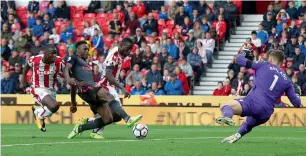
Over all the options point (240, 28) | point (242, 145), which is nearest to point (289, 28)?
point (240, 28)

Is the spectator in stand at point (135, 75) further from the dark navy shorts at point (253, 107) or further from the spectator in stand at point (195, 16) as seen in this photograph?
the dark navy shorts at point (253, 107)

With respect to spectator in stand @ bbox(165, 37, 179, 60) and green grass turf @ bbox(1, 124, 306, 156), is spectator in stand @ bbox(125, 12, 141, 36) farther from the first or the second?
green grass turf @ bbox(1, 124, 306, 156)

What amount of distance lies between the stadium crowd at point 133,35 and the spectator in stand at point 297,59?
325cm

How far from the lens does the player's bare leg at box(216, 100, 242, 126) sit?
13.5m

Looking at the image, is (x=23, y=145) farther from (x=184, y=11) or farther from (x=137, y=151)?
(x=184, y=11)

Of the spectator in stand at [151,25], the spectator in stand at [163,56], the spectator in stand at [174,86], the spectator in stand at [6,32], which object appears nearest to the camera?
the spectator in stand at [174,86]

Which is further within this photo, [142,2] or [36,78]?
[142,2]

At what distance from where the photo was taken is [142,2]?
106 feet

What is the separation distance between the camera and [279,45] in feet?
89.5

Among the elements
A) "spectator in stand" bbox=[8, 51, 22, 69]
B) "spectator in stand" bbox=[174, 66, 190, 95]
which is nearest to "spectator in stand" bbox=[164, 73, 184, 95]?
"spectator in stand" bbox=[174, 66, 190, 95]

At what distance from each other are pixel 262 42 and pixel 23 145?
14.5 m

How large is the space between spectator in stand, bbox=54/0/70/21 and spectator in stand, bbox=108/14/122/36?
9.08ft

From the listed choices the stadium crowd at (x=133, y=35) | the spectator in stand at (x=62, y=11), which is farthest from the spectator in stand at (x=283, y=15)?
the spectator in stand at (x=62, y=11)

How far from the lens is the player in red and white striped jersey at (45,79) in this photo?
1798cm
